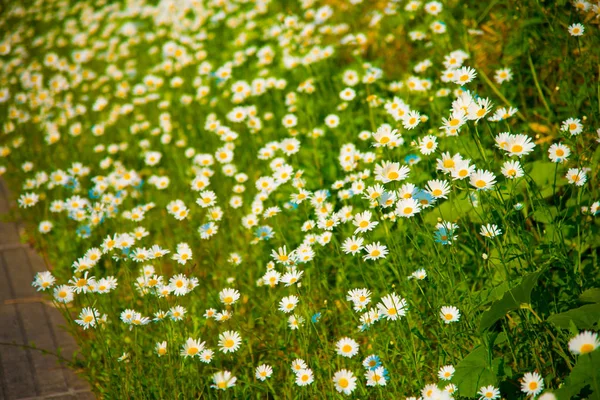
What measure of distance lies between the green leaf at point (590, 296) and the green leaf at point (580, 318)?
0.13m

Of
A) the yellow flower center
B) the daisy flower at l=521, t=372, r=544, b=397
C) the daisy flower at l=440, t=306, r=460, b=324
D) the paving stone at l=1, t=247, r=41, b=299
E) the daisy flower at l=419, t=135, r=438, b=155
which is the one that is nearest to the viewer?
the yellow flower center

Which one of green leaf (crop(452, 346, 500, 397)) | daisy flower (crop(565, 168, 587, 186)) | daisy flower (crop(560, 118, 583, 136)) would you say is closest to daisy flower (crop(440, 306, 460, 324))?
green leaf (crop(452, 346, 500, 397))

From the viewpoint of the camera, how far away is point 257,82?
3988mm

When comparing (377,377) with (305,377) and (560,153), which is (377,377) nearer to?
(305,377)

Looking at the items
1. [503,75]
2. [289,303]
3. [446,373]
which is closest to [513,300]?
[446,373]

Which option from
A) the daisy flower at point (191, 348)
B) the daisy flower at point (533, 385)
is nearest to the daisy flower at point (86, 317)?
the daisy flower at point (191, 348)

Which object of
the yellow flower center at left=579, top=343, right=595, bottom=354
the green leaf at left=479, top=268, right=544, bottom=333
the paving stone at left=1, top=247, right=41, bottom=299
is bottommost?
the yellow flower center at left=579, top=343, right=595, bottom=354

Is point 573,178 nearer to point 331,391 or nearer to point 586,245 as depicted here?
point 586,245

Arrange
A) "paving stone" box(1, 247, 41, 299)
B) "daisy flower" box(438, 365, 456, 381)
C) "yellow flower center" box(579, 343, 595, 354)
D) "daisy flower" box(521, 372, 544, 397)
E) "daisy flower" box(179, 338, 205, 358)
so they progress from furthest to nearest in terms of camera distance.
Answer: "paving stone" box(1, 247, 41, 299) < "daisy flower" box(179, 338, 205, 358) < "daisy flower" box(438, 365, 456, 381) < "daisy flower" box(521, 372, 544, 397) < "yellow flower center" box(579, 343, 595, 354)

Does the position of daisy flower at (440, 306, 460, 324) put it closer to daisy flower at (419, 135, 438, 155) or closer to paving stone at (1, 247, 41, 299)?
daisy flower at (419, 135, 438, 155)

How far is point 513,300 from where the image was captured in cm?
181

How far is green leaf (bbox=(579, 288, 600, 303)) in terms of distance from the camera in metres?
1.94

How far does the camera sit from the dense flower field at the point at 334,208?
2.08 metres

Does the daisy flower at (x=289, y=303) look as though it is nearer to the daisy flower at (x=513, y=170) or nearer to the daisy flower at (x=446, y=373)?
the daisy flower at (x=446, y=373)
